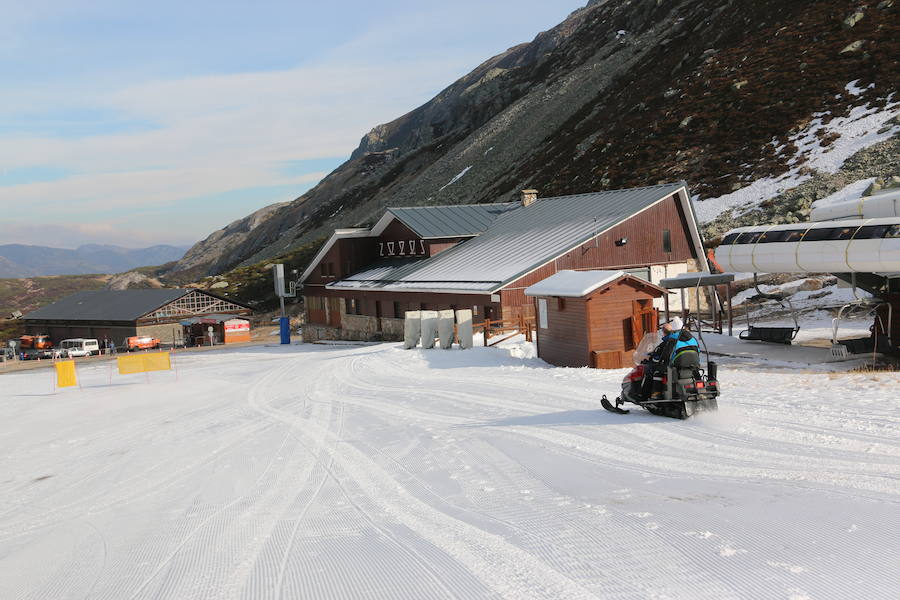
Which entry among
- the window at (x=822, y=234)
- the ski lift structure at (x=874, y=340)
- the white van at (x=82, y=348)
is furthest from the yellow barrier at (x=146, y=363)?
the white van at (x=82, y=348)

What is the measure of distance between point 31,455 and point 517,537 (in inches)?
485

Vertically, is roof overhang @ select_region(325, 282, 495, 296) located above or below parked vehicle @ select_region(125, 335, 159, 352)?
above

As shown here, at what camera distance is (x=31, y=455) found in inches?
595

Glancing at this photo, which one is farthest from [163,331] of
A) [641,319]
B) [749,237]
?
[749,237]

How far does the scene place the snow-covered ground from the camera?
20.2 feet

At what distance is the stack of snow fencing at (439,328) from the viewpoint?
26891 mm

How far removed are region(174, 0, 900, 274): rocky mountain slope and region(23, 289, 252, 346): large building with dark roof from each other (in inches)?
1368

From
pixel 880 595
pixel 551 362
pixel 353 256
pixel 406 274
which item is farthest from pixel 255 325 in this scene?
pixel 880 595

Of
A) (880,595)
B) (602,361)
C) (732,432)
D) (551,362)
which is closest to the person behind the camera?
(880,595)

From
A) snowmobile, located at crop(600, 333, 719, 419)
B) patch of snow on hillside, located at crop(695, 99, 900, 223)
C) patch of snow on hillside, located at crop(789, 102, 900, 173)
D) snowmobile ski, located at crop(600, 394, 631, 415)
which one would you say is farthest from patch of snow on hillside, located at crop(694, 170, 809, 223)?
snowmobile, located at crop(600, 333, 719, 419)

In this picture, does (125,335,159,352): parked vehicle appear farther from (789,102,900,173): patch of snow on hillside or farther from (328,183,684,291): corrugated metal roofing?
(789,102,900,173): patch of snow on hillside

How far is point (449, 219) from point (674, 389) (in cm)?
3224

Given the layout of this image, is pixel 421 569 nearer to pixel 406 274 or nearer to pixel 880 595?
pixel 880 595

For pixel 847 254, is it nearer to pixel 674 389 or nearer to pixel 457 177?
pixel 674 389
